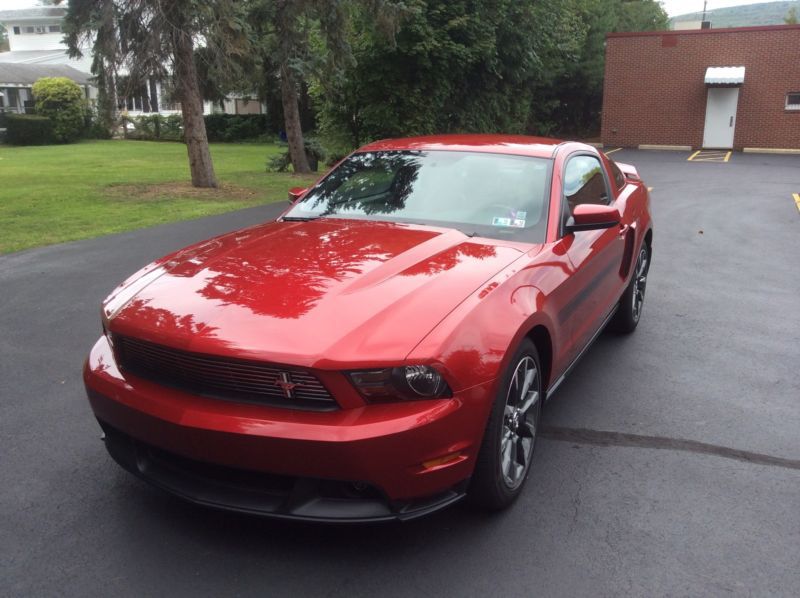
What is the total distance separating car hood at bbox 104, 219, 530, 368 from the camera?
259cm

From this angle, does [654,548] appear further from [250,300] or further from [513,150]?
[513,150]

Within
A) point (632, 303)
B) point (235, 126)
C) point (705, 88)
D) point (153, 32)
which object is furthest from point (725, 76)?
point (632, 303)

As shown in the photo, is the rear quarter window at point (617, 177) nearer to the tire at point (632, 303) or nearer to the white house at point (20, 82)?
the tire at point (632, 303)

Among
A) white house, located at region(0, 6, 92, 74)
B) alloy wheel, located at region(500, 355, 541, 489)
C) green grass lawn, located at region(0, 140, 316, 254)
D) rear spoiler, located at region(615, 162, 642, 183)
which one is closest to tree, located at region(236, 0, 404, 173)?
green grass lawn, located at region(0, 140, 316, 254)

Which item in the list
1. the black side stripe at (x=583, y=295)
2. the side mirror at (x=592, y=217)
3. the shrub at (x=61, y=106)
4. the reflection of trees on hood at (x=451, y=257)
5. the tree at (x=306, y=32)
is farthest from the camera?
the shrub at (x=61, y=106)

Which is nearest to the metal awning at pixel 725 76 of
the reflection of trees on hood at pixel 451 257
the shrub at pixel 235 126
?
the shrub at pixel 235 126

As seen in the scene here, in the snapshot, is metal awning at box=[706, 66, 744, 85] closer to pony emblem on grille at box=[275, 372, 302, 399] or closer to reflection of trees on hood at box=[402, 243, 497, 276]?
reflection of trees on hood at box=[402, 243, 497, 276]

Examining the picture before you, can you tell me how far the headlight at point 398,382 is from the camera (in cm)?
253

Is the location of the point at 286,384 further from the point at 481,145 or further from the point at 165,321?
the point at 481,145

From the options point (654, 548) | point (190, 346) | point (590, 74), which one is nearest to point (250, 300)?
point (190, 346)

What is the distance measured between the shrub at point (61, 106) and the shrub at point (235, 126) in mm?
6883

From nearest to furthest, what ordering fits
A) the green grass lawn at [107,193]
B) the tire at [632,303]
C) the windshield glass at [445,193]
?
the windshield glass at [445,193] → the tire at [632,303] → the green grass lawn at [107,193]

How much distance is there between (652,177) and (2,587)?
1977 cm

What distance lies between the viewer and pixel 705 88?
30.3 meters
